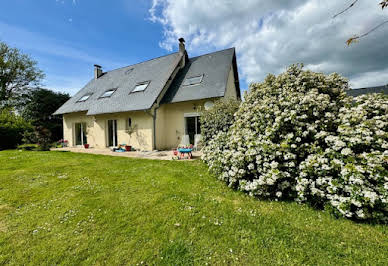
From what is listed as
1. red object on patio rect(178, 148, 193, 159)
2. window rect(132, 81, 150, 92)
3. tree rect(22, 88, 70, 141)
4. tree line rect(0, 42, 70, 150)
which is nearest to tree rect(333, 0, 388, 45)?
red object on patio rect(178, 148, 193, 159)

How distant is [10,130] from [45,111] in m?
8.19

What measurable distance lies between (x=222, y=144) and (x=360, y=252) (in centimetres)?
360

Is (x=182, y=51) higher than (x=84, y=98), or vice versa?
(x=182, y=51)

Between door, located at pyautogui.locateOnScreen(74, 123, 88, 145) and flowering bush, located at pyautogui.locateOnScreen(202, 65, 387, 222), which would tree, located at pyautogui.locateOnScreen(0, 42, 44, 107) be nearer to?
door, located at pyautogui.locateOnScreen(74, 123, 88, 145)

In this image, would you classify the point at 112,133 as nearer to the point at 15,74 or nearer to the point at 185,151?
the point at 185,151

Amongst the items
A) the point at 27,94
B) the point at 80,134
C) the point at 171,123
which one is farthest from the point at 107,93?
the point at 27,94

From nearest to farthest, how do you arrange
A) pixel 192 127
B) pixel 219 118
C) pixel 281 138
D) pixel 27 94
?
pixel 281 138
pixel 219 118
pixel 192 127
pixel 27 94

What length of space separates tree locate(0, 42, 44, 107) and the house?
1522 cm

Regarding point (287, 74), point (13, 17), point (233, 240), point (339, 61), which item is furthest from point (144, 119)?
point (13, 17)

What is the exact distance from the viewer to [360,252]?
1893 millimetres

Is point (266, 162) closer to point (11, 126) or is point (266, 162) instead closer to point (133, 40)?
point (133, 40)

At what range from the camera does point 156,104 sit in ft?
31.4

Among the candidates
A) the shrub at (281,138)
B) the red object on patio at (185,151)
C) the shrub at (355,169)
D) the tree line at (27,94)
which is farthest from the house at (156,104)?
the tree line at (27,94)

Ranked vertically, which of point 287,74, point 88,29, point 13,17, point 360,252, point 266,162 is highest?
point 13,17
